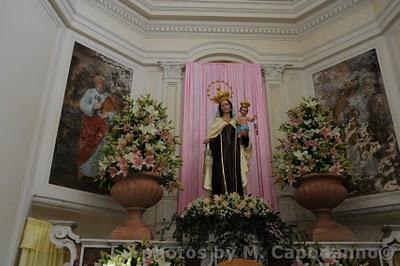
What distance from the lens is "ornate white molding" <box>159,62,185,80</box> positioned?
293 inches

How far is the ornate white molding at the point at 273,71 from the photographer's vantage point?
7492 mm

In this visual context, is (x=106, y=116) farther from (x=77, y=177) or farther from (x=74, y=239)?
(x=74, y=239)

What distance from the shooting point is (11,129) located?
5.05m

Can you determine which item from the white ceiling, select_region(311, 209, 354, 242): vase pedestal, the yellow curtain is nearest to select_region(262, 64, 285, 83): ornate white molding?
the white ceiling

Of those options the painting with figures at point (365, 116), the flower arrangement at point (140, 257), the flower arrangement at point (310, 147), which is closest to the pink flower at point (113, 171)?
the flower arrangement at point (140, 257)

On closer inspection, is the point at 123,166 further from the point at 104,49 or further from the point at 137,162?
the point at 104,49

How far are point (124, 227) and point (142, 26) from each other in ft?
14.0

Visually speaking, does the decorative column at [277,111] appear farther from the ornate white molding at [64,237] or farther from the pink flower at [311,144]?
the ornate white molding at [64,237]

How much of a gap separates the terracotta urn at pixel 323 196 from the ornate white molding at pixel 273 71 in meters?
2.66

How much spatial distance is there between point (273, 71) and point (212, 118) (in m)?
1.53

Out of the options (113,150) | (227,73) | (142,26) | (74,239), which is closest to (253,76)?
(227,73)

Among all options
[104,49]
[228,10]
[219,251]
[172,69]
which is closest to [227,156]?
[219,251]

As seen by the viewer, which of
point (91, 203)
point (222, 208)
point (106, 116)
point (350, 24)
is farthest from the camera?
point (350, 24)

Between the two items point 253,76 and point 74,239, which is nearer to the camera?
point 74,239
